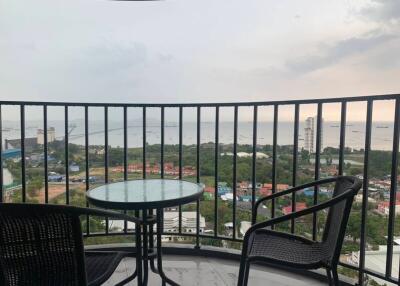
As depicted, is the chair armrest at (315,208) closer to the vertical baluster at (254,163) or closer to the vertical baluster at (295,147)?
the vertical baluster at (295,147)

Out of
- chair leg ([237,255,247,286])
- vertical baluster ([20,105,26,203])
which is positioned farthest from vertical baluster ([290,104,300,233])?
vertical baluster ([20,105,26,203])

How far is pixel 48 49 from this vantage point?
193 inches

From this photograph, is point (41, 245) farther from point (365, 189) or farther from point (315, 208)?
point (365, 189)

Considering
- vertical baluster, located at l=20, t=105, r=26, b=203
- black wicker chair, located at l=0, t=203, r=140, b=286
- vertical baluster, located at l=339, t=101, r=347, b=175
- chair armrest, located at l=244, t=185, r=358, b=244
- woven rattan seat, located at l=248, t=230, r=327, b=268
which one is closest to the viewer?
black wicker chair, located at l=0, t=203, r=140, b=286

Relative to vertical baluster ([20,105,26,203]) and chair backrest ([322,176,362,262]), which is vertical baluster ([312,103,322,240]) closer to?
chair backrest ([322,176,362,262])

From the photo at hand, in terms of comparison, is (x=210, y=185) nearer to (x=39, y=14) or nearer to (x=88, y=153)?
(x=88, y=153)

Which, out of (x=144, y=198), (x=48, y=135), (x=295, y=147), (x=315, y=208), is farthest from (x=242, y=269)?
(x=48, y=135)

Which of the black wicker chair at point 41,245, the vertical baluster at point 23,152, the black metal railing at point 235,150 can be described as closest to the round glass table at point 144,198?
the black wicker chair at point 41,245

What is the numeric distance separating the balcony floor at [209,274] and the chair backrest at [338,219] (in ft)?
2.40

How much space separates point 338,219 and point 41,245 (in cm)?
132

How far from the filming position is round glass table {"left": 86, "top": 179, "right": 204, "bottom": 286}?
1.63 metres

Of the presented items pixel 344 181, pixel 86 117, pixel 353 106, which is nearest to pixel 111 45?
pixel 86 117

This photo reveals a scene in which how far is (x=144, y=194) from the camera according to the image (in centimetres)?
180

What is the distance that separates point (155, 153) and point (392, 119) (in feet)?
6.24
